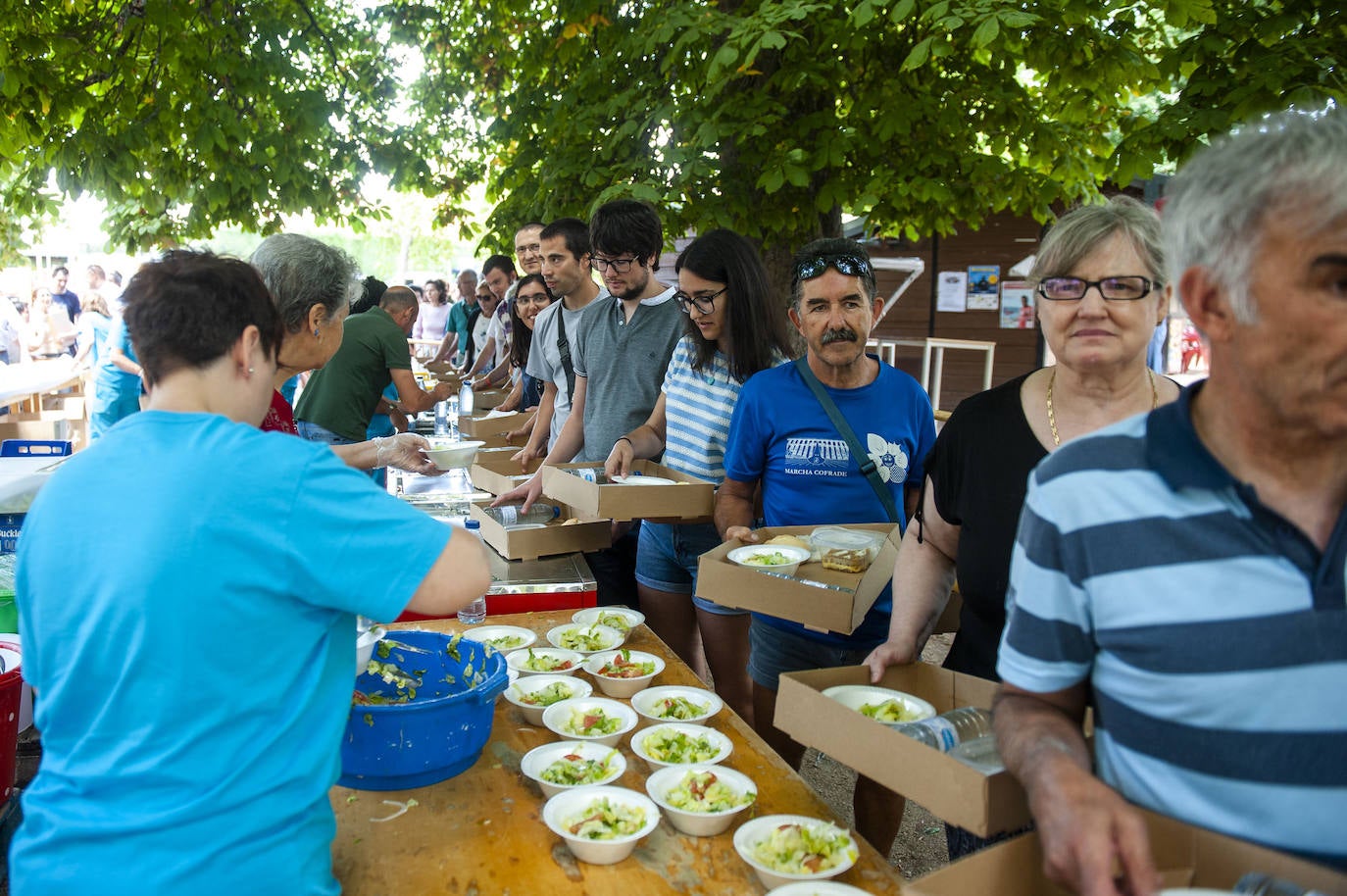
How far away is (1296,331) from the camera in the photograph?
101 cm

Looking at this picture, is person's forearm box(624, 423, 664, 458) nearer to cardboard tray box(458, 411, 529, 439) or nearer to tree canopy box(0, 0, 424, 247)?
cardboard tray box(458, 411, 529, 439)

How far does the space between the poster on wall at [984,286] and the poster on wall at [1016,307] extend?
0.26ft

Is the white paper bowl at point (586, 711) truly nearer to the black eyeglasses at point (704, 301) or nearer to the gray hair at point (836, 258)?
the gray hair at point (836, 258)

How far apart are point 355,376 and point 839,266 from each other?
3.43 meters

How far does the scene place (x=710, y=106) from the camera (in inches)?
196

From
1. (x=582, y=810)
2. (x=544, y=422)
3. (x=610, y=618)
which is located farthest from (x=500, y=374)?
(x=582, y=810)

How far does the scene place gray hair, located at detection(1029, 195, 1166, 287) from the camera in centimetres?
181

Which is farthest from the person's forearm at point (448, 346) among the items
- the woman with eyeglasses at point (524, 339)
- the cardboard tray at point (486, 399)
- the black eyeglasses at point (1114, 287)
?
the black eyeglasses at point (1114, 287)

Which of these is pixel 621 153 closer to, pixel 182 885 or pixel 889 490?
pixel 889 490

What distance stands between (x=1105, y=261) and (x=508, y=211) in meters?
5.61

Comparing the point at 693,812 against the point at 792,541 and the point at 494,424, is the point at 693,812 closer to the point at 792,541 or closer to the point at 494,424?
the point at 792,541

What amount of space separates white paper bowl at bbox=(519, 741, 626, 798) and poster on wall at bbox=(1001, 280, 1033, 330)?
31.4ft

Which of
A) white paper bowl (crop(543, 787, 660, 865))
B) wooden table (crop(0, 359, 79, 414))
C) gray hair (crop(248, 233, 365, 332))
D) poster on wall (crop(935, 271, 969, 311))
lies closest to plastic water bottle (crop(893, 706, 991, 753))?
white paper bowl (crop(543, 787, 660, 865))

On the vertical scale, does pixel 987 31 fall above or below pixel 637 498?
above
